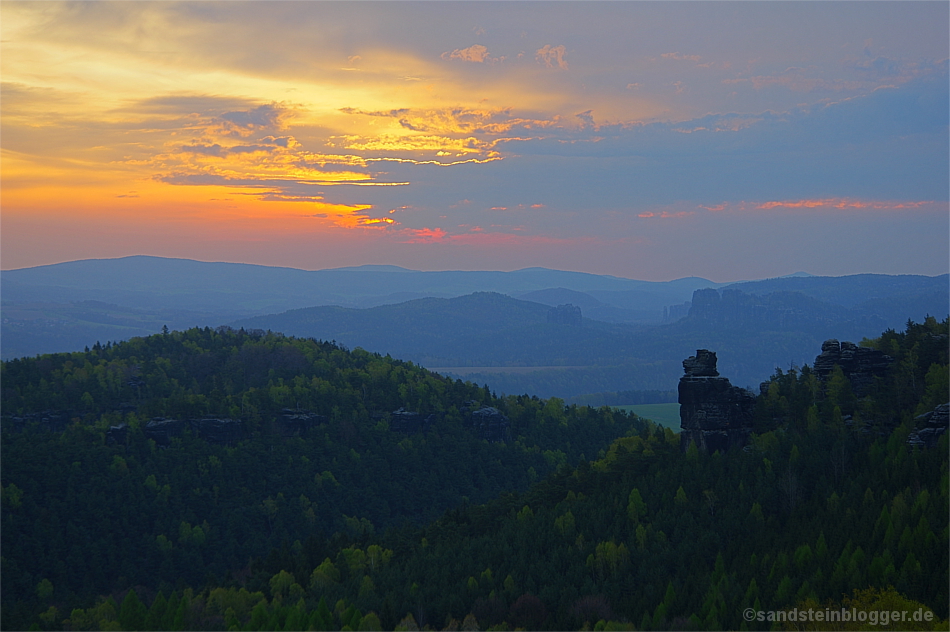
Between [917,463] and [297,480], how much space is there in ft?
410

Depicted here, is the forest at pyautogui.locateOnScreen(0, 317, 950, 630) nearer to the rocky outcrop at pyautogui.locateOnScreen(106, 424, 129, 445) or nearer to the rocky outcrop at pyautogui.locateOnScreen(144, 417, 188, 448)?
the rocky outcrop at pyautogui.locateOnScreen(106, 424, 129, 445)

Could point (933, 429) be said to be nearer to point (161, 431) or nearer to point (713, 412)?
point (713, 412)

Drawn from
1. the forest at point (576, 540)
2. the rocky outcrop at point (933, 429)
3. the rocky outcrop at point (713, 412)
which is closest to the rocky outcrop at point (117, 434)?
the forest at point (576, 540)

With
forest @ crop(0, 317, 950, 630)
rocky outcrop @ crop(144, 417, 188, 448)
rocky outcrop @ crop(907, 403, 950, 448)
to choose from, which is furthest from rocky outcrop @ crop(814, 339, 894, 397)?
rocky outcrop @ crop(144, 417, 188, 448)

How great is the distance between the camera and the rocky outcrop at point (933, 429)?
112 meters

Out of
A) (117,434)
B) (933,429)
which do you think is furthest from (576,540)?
(117,434)

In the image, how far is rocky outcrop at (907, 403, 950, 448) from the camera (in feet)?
369

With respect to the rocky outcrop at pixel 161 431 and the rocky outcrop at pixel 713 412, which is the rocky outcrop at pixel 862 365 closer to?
the rocky outcrop at pixel 713 412

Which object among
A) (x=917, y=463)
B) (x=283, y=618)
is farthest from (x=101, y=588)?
(x=917, y=463)

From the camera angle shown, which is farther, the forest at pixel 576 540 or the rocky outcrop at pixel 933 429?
the rocky outcrop at pixel 933 429

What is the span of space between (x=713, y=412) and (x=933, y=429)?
3096 centimetres

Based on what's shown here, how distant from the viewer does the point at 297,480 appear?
7672 inches

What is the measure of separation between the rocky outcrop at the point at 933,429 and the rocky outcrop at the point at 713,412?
86.5ft

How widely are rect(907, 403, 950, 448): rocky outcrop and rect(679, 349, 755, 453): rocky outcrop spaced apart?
26.4 metres
